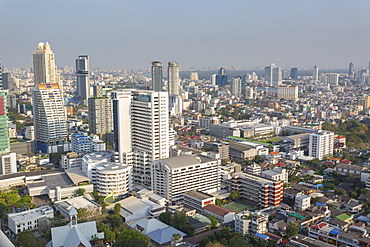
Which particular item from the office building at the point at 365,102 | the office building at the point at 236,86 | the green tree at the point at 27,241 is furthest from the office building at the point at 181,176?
the office building at the point at 236,86

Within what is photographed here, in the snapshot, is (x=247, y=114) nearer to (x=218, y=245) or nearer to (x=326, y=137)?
(x=326, y=137)

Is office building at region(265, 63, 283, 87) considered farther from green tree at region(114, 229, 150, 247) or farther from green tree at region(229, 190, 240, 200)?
green tree at region(114, 229, 150, 247)

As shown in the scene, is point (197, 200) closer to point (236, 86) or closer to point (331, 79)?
point (236, 86)

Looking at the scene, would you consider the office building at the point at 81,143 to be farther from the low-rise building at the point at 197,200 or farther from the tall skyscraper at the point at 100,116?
the low-rise building at the point at 197,200

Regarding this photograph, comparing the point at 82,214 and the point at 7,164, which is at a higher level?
the point at 7,164

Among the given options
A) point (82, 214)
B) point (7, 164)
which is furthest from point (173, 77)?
point (82, 214)

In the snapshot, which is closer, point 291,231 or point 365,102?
point 291,231
